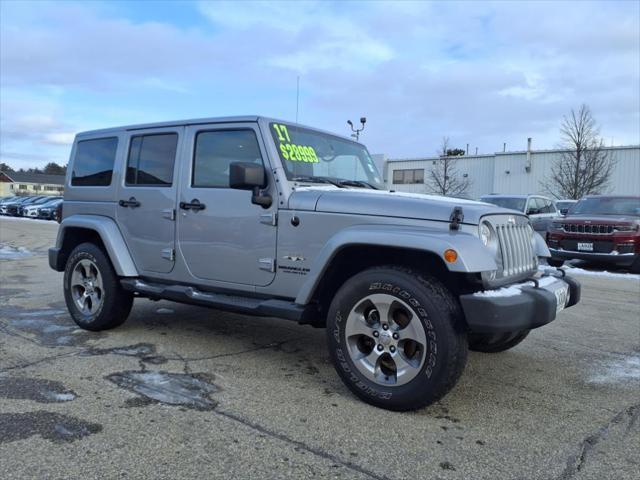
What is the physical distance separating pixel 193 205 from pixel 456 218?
225 centimetres

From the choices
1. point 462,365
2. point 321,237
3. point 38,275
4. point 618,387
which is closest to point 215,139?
point 321,237

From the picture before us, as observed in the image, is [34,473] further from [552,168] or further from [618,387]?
[552,168]

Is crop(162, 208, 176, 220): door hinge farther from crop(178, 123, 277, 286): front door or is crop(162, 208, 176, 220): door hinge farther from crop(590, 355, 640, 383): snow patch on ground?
crop(590, 355, 640, 383): snow patch on ground

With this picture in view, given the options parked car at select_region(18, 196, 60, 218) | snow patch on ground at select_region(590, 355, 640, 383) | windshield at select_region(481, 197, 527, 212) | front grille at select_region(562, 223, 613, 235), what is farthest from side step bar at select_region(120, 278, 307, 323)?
parked car at select_region(18, 196, 60, 218)

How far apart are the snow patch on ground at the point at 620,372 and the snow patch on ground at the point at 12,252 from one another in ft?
39.0

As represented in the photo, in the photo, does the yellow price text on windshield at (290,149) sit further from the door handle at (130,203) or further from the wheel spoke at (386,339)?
the door handle at (130,203)

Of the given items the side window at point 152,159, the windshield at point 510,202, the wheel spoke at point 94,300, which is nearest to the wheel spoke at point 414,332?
the side window at point 152,159

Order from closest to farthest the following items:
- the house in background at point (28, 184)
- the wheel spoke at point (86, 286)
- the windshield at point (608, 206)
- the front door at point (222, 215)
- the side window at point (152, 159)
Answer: the front door at point (222, 215) < the side window at point (152, 159) < the wheel spoke at point (86, 286) < the windshield at point (608, 206) < the house in background at point (28, 184)

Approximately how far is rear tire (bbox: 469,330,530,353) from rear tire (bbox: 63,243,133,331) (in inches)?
125

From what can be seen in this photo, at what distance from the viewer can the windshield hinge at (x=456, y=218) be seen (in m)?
3.40

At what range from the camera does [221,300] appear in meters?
4.42

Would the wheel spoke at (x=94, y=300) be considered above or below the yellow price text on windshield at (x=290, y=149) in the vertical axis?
below

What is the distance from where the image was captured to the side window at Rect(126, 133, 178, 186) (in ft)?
16.3

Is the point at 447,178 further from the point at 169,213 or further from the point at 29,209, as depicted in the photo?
the point at 169,213
